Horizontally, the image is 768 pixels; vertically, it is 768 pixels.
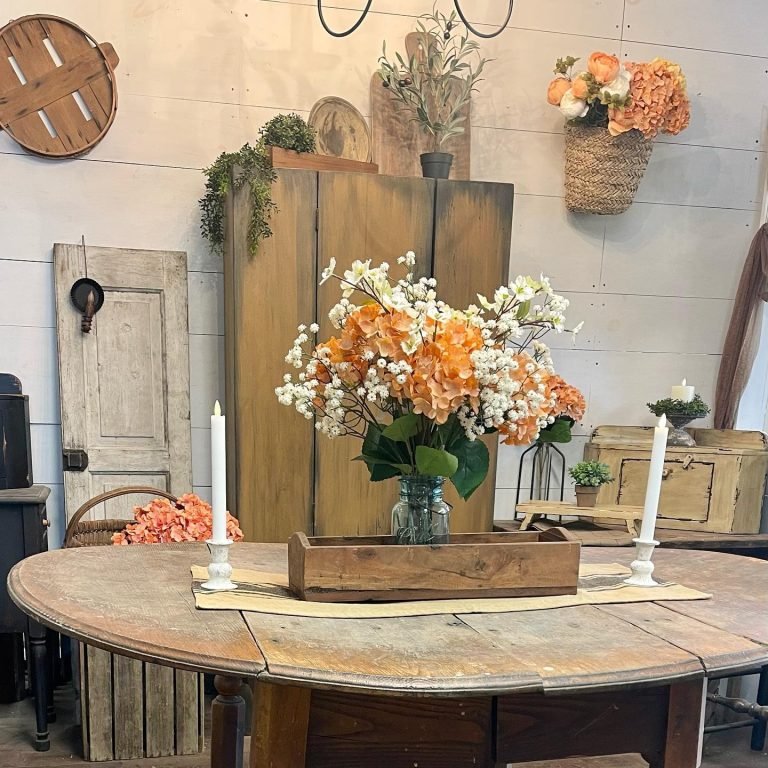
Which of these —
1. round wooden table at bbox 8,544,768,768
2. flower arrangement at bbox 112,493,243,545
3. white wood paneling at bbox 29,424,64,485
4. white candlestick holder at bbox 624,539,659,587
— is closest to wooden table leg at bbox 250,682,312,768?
round wooden table at bbox 8,544,768,768

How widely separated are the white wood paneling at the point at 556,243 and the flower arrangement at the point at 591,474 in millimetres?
749

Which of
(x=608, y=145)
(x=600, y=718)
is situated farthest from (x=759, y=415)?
(x=600, y=718)

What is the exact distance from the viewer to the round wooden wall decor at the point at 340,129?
2787mm

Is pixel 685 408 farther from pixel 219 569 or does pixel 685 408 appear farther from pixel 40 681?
pixel 40 681

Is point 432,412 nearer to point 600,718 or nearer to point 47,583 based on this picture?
point 600,718

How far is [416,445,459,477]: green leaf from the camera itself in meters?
1.26

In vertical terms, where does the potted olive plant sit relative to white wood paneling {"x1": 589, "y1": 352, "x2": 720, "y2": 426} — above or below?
above

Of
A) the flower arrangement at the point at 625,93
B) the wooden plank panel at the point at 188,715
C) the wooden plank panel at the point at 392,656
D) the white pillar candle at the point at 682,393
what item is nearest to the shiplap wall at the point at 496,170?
the flower arrangement at the point at 625,93

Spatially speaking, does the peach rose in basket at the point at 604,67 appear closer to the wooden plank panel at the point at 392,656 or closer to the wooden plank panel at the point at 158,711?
the wooden plank panel at the point at 392,656

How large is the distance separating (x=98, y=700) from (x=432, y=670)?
1.67 meters

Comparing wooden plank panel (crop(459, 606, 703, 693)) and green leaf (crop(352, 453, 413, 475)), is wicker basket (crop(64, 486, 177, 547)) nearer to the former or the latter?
green leaf (crop(352, 453, 413, 475))

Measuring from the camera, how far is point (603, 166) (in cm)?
289

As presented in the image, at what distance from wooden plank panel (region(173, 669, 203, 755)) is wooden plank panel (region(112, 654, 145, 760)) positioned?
9 cm

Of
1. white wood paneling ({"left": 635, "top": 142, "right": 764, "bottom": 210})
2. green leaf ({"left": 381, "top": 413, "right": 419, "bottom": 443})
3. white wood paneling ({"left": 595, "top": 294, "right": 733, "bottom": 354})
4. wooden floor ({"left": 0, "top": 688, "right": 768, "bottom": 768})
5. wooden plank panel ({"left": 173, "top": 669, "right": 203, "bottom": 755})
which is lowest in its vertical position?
wooden floor ({"left": 0, "top": 688, "right": 768, "bottom": 768})
